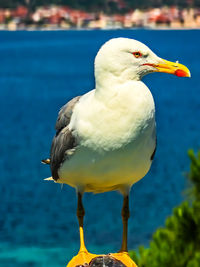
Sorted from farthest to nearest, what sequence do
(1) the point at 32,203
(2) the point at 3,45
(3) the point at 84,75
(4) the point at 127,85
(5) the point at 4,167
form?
(2) the point at 3,45, (3) the point at 84,75, (5) the point at 4,167, (1) the point at 32,203, (4) the point at 127,85

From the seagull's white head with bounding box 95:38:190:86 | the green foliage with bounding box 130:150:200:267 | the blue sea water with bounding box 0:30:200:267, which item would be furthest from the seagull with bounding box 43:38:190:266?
the blue sea water with bounding box 0:30:200:267

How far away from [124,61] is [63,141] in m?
0.92

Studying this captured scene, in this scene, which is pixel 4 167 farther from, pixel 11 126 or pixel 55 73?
pixel 55 73

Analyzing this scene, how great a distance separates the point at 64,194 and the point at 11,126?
21623 mm

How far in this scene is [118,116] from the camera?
5195mm

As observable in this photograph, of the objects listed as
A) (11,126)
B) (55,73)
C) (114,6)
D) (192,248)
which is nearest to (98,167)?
(192,248)

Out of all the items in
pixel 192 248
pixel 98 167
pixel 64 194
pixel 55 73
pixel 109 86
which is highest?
pixel 109 86

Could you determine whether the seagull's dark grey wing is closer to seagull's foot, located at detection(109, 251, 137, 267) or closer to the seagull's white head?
the seagull's white head

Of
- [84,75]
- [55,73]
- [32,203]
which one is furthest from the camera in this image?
[55,73]

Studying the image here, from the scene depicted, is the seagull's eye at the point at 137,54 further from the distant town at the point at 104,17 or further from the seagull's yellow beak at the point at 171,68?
the distant town at the point at 104,17

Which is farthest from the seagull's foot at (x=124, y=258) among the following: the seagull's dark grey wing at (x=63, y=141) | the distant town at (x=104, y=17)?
the distant town at (x=104, y=17)

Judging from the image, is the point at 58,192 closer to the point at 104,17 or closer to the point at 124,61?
the point at 124,61

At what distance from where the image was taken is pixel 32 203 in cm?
3512

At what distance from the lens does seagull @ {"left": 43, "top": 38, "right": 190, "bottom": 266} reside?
5.18 m
